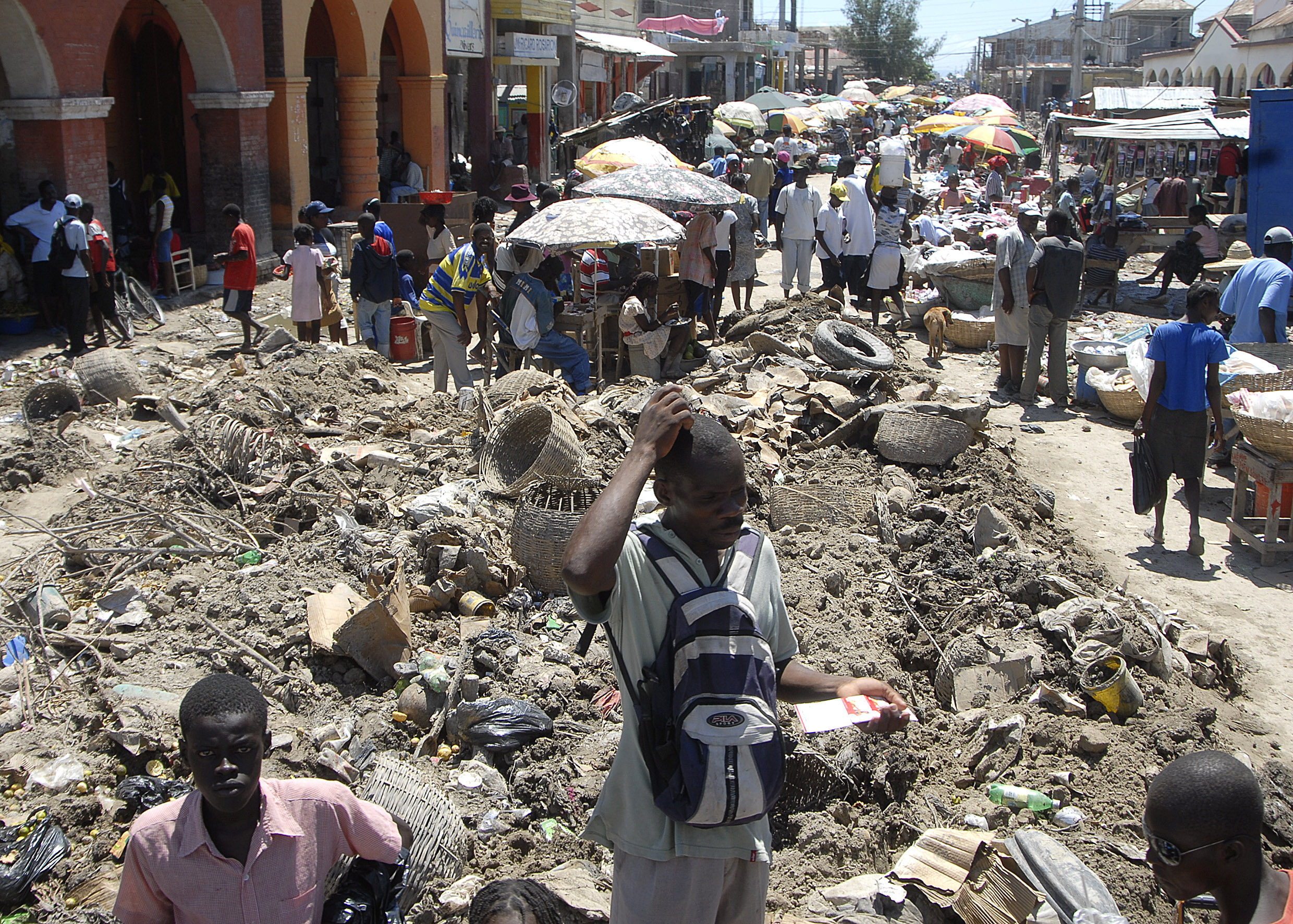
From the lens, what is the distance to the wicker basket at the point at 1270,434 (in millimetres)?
6602

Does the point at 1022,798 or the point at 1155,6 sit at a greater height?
the point at 1155,6

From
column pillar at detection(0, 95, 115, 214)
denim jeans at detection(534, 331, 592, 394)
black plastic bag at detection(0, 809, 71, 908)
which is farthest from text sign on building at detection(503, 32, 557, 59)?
black plastic bag at detection(0, 809, 71, 908)

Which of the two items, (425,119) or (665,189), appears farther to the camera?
(425,119)

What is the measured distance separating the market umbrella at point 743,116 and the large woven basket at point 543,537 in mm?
27323

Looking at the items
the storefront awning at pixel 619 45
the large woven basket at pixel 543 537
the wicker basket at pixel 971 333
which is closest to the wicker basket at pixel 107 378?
the large woven basket at pixel 543 537

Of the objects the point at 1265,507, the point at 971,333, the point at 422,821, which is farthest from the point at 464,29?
the point at 422,821

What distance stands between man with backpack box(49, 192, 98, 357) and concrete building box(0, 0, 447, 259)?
5.36 ft

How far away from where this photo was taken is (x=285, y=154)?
16.3 meters

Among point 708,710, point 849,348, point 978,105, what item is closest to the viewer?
point 708,710

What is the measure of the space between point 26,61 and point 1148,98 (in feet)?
76.2

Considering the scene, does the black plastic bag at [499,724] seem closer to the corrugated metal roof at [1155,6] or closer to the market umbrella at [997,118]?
the market umbrella at [997,118]

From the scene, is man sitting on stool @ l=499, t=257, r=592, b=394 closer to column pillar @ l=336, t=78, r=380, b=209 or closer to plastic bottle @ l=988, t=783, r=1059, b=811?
plastic bottle @ l=988, t=783, r=1059, b=811

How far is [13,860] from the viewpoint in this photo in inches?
141

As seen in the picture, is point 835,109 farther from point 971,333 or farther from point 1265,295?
point 1265,295
